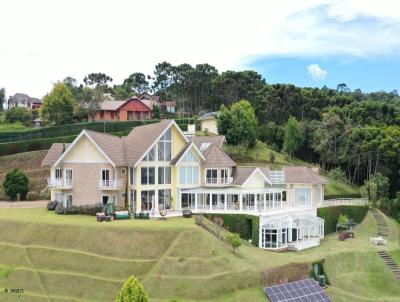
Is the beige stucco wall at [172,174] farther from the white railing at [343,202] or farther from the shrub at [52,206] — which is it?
the white railing at [343,202]

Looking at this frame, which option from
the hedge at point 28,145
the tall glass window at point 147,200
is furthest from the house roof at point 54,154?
the hedge at point 28,145

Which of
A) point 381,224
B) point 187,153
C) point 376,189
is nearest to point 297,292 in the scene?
point 187,153

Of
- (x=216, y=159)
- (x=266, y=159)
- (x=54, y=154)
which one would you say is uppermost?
(x=54, y=154)

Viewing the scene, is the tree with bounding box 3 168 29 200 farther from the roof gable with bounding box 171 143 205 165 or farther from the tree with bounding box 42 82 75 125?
the tree with bounding box 42 82 75 125

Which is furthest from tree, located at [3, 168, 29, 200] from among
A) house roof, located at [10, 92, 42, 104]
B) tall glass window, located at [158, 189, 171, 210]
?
house roof, located at [10, 92, 42, 104]

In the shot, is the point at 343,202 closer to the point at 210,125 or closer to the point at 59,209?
the point at 59,209

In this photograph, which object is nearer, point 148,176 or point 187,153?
point 148,176
